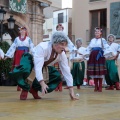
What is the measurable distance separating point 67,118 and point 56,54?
6.43 ft

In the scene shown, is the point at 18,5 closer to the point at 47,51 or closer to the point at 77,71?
the point at 77,71

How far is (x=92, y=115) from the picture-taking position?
3.44 m

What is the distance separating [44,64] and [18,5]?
9.58 m

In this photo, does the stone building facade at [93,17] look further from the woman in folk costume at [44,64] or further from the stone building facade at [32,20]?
the woman in folk costume at [44,64]

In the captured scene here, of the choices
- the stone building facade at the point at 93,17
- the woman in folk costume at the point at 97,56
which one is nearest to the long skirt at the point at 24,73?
the woman in folk costume at the point at 97,56

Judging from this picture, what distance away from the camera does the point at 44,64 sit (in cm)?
523

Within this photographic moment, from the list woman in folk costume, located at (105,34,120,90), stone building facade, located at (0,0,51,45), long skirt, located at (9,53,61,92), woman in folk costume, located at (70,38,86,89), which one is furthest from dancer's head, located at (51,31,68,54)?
stone building facade, located at (0,0,51,45)

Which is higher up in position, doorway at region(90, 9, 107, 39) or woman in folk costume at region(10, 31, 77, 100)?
doorway at region(90, 9, 107, 39)

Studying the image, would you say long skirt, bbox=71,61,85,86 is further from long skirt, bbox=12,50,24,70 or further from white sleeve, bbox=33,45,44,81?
white sleeve, bbox=33,45,44,81

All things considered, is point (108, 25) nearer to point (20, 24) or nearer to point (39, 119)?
point (20, 24)

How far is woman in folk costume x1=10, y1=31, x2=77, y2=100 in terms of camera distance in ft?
15.9

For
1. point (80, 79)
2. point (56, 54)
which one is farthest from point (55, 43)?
point (80, 79)

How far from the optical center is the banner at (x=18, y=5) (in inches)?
559

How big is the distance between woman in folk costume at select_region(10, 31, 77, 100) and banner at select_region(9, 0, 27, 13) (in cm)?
917
